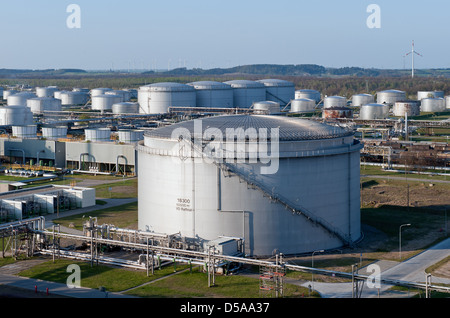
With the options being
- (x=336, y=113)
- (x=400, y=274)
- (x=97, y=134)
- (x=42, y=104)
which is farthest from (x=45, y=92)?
(x=400, y=274)

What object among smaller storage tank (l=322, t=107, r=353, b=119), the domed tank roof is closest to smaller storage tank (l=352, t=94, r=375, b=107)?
smaller storage tank (l=322, t=107, r=353, b=119)

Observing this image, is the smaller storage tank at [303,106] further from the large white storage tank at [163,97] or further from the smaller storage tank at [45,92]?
the smaller storage tank at [45,92]

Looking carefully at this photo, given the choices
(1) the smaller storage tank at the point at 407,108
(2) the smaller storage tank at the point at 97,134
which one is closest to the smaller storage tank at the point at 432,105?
(1) the smaller storage tank at the point at 407,108

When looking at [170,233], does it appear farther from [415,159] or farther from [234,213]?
[415,159]

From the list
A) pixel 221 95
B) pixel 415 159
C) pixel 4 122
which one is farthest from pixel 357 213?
pixel 221 95

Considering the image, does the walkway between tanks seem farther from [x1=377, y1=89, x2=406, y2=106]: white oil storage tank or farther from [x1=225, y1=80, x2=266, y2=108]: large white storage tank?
[x1=377, y1=89, x2=406, y2=106]: white oil storage tank

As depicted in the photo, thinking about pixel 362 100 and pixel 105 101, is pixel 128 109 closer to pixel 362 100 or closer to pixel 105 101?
pixel 105 101
